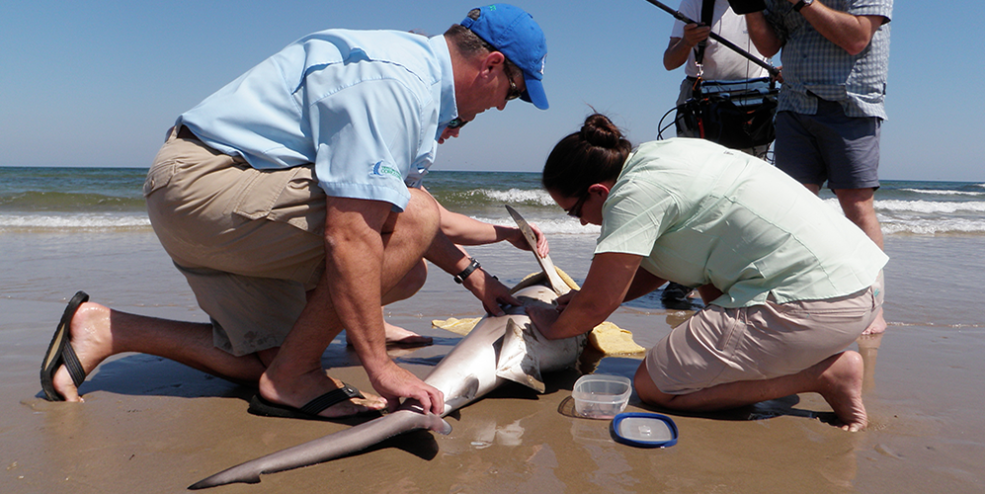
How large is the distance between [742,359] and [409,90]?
1567mm

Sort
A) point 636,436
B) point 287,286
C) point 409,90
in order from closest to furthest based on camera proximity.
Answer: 1. point 409,90
2. point 636,436
3. point 287,286

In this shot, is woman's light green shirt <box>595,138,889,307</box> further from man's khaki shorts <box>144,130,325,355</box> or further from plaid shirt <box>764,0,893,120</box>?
plaid shirt <box>764,0,893,120</box>

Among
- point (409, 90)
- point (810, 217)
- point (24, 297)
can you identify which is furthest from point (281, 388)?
point (24, 297)

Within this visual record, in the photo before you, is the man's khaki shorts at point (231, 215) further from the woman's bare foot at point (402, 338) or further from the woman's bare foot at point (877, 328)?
the woman's bare foot at point (877, 328)

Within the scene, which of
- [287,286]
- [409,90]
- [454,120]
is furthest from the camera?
[287,286]

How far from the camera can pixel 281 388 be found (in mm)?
2324

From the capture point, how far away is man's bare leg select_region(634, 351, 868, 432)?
230 centimetres

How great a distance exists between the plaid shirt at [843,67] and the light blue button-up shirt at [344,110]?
96.8 inches

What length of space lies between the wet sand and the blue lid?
34mm

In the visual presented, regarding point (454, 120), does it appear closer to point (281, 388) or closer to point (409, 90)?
point (409, 90)

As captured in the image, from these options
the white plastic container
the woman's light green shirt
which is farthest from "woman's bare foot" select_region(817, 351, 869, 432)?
the white plastic container

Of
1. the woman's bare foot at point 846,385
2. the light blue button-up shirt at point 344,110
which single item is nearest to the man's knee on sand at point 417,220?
the light blue button-up shirt at point 344,110

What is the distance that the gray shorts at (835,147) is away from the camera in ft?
11.7

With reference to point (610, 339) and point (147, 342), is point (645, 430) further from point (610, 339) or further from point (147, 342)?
point (147, 342)
